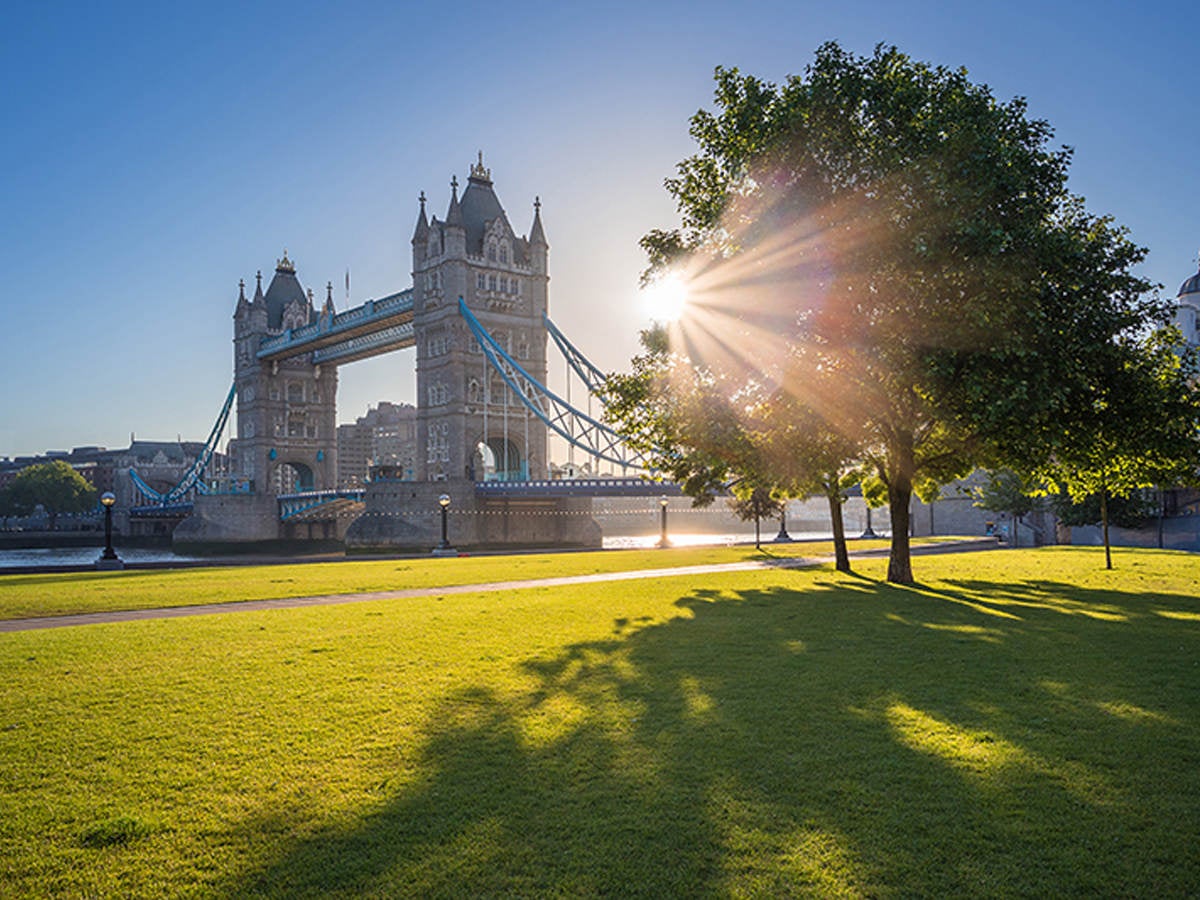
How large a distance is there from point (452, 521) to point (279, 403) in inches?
1998

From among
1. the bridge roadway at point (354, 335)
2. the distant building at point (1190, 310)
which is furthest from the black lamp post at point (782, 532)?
the bridge roadway at point (354, 335)

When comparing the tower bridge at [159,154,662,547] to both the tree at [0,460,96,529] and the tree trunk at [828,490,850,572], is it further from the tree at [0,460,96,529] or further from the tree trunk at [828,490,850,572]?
the tree at [0,460,96,529]

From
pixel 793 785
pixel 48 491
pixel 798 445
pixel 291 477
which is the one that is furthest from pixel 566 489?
pixel 48 491

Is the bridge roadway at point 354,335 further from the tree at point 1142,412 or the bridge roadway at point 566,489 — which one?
the tree at point 1142,412

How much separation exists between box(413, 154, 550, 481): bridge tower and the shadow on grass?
210ft

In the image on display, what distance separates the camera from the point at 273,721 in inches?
288

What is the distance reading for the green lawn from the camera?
4582mm

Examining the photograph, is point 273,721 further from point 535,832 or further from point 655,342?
point 655,342

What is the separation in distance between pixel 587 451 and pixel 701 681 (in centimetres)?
5759

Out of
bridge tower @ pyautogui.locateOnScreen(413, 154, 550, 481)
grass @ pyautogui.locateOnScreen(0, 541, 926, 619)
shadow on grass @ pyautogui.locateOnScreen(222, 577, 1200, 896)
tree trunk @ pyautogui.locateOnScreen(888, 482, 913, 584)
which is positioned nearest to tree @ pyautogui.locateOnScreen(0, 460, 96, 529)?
bridge tower @ pyautogui.locateOnScreen(413, 154, 550, 481)

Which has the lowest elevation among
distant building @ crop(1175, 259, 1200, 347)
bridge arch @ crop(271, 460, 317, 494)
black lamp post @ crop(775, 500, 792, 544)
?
black lamp post @ crop(775, 500, 792, 544)

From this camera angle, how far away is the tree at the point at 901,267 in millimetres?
16266

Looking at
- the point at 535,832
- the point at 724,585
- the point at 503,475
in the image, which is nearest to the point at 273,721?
the point at 535,832

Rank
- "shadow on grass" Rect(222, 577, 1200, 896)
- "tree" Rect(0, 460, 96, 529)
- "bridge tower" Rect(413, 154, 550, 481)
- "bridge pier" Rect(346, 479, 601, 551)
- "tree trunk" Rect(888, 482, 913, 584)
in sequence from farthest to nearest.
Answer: "tree" Rect(0, 460, 96, 529), "bridge tower" Rect(413, 154, 550, 481), "bridge pier" Rect(346, 479, 601, 551), "tree trunk" Rect(888, 482, 913, 584), "shadow on grass" Rect(222, 577, 1200, 896)
